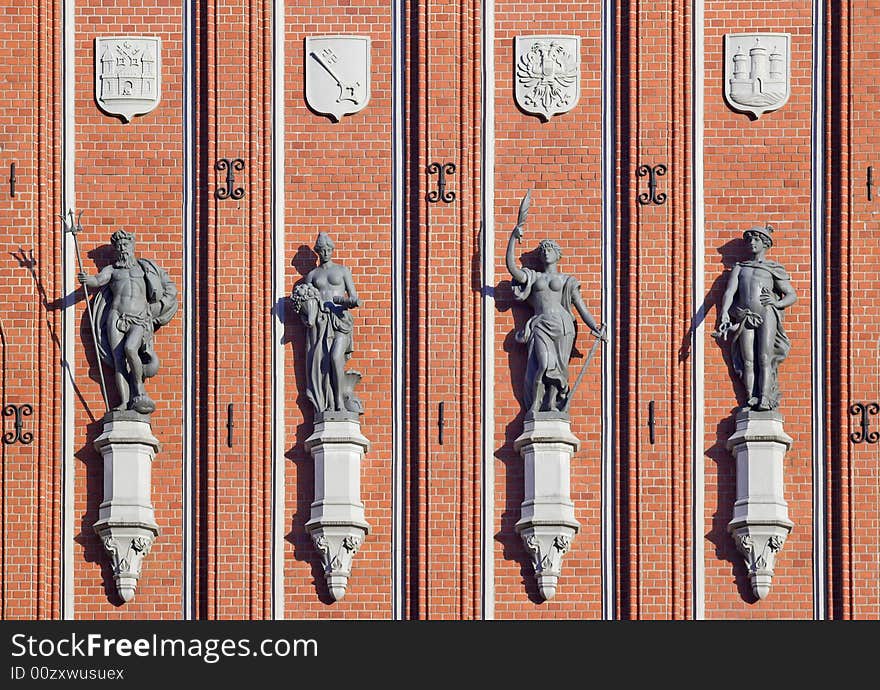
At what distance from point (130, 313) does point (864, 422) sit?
6684 mm

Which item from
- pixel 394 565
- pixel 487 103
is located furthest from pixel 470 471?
pixel 487 103

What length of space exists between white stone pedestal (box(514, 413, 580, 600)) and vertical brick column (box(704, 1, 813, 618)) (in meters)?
1.27

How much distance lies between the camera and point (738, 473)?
114ft

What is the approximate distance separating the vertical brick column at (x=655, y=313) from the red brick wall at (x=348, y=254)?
7.07 ft

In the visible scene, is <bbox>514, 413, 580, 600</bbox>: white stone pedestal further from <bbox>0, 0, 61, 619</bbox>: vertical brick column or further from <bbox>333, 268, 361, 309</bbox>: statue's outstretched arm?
<bbox>0, 0, 61, 619</bbox>: vertical brick column

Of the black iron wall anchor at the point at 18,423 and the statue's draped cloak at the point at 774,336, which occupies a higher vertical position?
the statue's draped cloak at the point at 774,336

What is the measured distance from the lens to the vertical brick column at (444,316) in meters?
34.7

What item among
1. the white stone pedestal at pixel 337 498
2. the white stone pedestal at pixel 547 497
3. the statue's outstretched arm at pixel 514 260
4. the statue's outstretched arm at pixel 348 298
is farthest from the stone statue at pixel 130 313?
the white stone pedestal at pixel 547 497

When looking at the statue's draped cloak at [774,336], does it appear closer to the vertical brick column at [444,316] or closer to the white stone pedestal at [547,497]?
the white stone pedestal at [547,497]

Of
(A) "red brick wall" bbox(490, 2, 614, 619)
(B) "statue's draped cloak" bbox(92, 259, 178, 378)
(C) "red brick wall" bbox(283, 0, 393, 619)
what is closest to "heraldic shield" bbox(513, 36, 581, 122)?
(A) "red brick wall" bbox(490, 2, 614, 619)

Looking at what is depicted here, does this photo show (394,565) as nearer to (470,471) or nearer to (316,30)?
(470,471)
